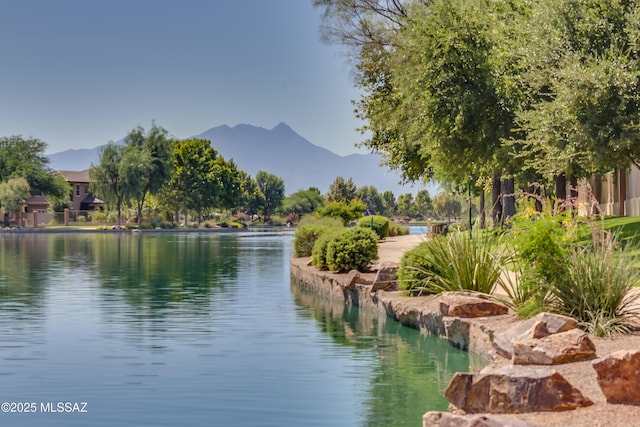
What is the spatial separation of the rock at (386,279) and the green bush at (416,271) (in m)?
1.27

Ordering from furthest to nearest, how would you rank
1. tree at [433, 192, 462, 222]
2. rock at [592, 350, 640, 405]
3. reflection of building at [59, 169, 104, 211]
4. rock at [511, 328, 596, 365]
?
tree at [433, 192, 462, 222] → reflection of building at [59, 169, 104, 211] → rock at [511, 328, 596, 365] → rock at [592, 350, 640, 405]

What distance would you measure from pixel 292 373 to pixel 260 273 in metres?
18.1

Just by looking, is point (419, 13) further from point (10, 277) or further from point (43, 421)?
point (43, 421)

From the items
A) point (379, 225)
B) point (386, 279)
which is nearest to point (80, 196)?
point (379, 225)

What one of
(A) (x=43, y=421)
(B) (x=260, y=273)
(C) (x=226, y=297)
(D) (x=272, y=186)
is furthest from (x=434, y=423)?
(D) (x=272, y=186)

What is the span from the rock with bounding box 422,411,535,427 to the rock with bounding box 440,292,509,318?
6543 mm

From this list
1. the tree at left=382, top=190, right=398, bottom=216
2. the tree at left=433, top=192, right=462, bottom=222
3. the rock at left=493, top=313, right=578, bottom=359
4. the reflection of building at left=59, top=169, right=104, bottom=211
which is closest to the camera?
the rock at left=493, top=313, right=578, bottom=359

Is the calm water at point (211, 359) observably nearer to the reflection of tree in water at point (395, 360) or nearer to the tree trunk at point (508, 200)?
the reflection of tree in water at point (395, 360)

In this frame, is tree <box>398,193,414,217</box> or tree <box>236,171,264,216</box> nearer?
tree <box>236,171,264,216</box>

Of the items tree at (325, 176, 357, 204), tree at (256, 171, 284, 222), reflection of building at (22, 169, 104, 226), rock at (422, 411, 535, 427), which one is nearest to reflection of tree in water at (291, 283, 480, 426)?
rock at (422, 411, 535, 427)

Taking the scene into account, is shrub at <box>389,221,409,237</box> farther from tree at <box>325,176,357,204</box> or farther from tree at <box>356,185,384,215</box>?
tree at <box>356,185,384,215</box>

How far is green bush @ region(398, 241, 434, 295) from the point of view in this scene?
1664 centimetres

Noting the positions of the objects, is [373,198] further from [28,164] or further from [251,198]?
[28,164]

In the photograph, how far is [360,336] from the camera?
50.5 ft
